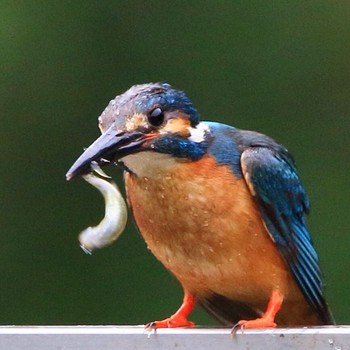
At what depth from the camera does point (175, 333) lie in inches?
119

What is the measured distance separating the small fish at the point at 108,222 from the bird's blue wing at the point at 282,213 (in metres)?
0.55

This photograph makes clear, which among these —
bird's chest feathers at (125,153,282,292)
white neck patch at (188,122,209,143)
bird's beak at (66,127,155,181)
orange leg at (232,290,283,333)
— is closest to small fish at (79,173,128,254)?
bird's beak at (66,127,155,181)

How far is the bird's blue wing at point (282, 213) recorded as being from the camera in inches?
164

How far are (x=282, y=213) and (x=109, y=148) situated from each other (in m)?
0.94

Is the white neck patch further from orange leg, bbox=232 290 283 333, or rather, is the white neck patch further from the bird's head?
orange leg, bbox=232 290 283 333

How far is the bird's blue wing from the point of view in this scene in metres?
4.16

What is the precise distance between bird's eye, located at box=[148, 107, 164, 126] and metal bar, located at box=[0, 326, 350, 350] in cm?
83

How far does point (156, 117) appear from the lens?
12.3 feet

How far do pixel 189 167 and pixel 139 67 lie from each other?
3.30 meters

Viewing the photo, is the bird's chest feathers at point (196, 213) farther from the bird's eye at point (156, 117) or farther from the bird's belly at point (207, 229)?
the bird's eye at point (156, 117)

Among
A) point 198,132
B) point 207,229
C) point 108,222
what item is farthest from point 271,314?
point 108,222

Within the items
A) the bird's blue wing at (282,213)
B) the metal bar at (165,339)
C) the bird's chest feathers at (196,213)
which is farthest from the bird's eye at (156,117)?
the metal bar at (165,339)

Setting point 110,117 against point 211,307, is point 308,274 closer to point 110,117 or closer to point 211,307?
point 211,307

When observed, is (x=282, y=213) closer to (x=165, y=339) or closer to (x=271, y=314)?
(x=271, y=314)
